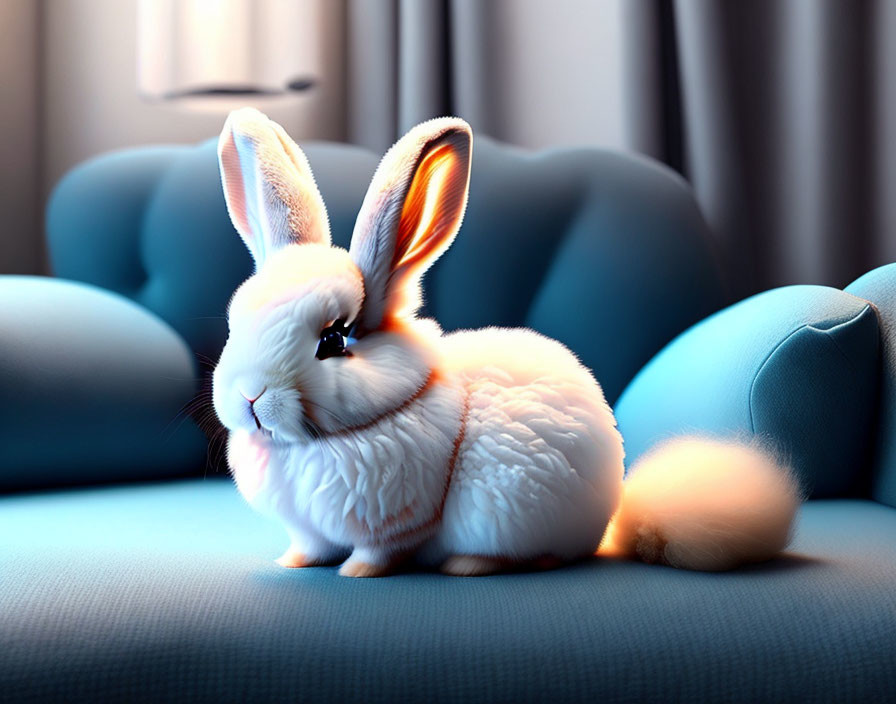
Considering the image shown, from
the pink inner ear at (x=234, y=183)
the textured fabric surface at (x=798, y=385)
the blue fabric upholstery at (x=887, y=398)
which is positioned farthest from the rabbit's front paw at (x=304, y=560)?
the blue fabric upholstery at (x=887, y=398)

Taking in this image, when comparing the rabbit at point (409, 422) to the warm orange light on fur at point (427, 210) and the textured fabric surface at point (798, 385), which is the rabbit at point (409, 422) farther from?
the textured fabric surface at point (798, 385)

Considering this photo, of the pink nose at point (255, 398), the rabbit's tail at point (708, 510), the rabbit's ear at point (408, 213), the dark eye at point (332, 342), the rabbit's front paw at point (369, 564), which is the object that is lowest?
the rabbit's front paw at point (369, 564)

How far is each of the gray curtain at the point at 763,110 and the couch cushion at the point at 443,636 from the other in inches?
43.3

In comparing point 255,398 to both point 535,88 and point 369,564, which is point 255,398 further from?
point 535,88

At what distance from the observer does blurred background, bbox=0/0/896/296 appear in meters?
1.65

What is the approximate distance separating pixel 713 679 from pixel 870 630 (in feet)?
0.41

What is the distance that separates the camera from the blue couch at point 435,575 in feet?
1.93

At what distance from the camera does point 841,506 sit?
101 centimetres

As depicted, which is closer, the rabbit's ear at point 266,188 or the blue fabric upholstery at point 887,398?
the rabbit's ear at point 266,188

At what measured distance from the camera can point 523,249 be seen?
4.63 feet

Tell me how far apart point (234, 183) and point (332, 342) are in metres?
0.20

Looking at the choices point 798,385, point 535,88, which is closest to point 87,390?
point 798,385

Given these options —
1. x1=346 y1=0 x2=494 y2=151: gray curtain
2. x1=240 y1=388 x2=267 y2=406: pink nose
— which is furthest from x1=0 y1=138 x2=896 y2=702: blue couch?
Answer: x1=346 y1=0 x2=494 y2=151: gray curtain

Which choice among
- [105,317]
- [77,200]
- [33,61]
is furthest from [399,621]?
[33,61]
